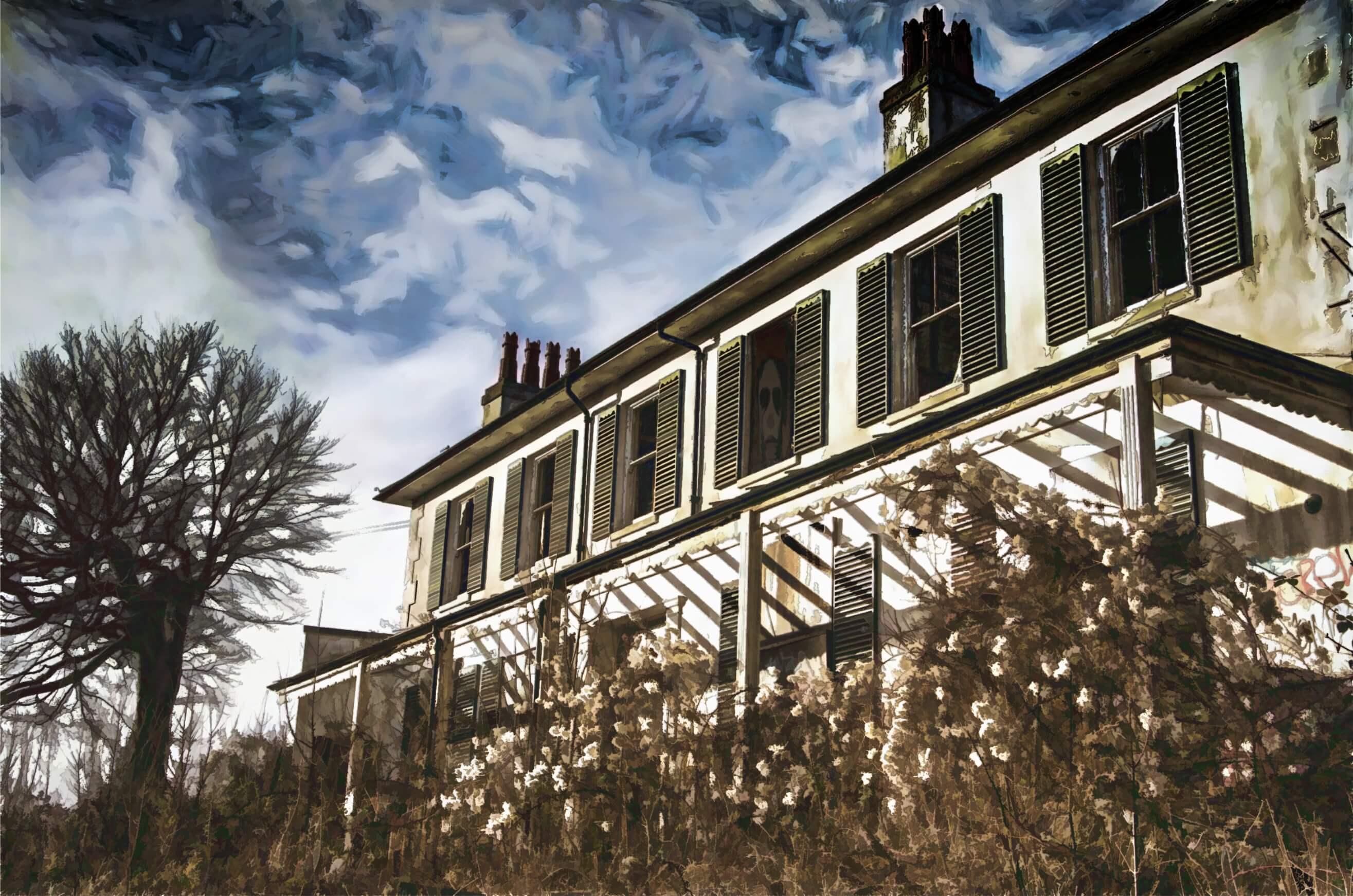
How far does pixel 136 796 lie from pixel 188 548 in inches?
405

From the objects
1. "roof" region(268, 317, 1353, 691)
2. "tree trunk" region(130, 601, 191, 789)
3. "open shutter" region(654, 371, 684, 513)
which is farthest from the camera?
"tree trunk" region(130, 601, 191, 789)

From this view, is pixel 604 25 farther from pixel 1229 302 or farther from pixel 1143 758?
pixel 1143 758

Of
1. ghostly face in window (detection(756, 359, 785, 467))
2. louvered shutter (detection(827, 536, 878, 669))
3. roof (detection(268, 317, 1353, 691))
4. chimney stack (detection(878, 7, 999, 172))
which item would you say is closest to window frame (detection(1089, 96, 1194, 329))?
roof (detection(268, 317, 1353, 691))

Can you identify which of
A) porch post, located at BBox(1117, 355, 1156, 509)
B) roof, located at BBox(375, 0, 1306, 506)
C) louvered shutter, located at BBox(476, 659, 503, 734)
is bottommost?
louvered shutter, located at BBox(476, 659, 503, 734)

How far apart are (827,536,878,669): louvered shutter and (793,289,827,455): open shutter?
179 cm

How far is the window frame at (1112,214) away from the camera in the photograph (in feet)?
31.8

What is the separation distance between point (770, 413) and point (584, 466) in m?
3.64

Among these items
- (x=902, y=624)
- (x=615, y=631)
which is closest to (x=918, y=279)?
(x=902, y=624)

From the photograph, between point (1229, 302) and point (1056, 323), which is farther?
point (1056, 323)

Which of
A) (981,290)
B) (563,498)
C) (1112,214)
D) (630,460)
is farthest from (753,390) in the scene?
(1112,214)

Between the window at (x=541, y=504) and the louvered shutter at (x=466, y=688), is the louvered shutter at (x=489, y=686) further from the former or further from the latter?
the window at (x=541, y=504)

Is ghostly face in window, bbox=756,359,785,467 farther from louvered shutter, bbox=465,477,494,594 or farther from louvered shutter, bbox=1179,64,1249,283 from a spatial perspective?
louvered shutter, bbox=465,477,494,594

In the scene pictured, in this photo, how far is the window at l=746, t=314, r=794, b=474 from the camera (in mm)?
13875

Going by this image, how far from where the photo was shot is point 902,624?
10.4 m
